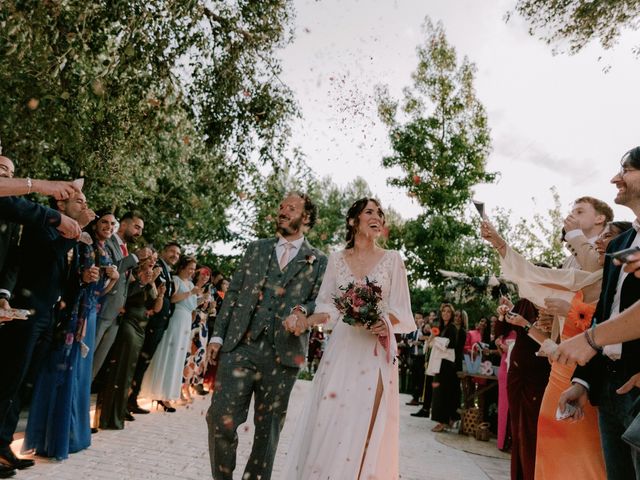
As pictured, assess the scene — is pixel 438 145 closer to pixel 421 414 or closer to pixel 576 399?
pixel 421 414

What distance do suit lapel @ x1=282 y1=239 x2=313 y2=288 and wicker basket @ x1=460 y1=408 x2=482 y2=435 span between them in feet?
24.0

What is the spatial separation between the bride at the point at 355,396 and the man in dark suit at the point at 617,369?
5.45 feet

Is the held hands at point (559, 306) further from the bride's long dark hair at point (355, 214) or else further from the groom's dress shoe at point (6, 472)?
the groom's dress shoe at point (6, 472)

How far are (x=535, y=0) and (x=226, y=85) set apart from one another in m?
6.21

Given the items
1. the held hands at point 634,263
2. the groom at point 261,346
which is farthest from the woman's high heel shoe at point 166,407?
the held hands at point 634,263

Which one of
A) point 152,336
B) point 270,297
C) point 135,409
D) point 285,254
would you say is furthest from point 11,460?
point 135,409

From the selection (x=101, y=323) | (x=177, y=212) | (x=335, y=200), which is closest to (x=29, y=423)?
(x=101, y=323)

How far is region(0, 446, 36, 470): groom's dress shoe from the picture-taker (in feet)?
14.6

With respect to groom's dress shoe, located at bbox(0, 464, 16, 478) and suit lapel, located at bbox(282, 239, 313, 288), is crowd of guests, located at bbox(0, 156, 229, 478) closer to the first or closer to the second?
groom's dress shoe, located at bbox(0, 464, 16, 478)

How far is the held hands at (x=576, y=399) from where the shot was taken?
259 cm

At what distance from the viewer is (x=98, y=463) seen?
4.98 m

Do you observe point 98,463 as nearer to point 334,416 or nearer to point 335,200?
point 334,416

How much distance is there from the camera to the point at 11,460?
449 centimetres

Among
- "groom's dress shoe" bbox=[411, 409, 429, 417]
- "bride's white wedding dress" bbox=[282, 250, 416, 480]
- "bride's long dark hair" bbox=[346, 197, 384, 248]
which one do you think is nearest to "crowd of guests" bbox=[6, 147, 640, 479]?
"bride's white wedding dress" bbox=[282, 250, 416, 480]
